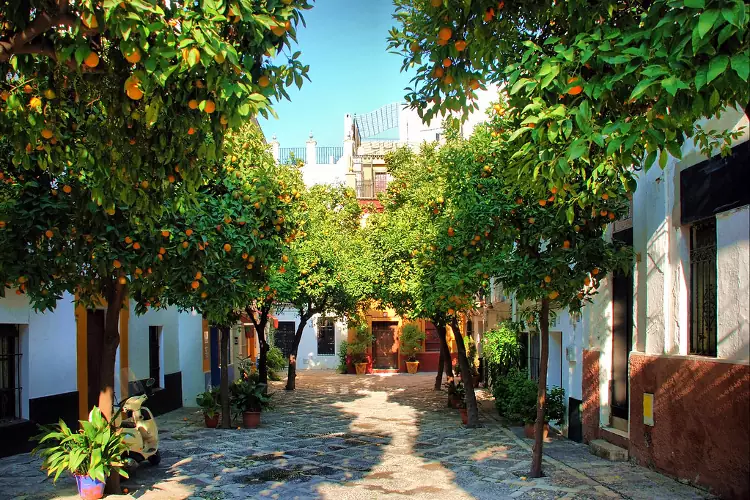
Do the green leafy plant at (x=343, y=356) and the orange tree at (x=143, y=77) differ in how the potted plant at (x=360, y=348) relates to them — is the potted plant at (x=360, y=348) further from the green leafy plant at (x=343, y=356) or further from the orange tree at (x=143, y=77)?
the orange tree at (x=143, y=77)

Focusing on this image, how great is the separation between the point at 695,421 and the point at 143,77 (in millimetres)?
6931

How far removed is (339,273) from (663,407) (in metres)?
14.6

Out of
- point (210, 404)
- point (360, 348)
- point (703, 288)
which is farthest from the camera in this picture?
point (360, 348)

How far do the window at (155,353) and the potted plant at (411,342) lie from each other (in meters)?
17.5

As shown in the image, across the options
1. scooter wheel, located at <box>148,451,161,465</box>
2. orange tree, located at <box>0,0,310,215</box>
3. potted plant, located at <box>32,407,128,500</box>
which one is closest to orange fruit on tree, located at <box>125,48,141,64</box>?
orange tree, located at <box>0,0,310,215</box>

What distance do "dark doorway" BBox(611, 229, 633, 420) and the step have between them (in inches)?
22.6

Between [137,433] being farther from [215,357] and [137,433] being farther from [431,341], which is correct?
[431,341]

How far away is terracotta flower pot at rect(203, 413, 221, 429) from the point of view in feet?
49.7

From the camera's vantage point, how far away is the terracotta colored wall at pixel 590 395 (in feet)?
38.0

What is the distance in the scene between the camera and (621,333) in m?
11.3

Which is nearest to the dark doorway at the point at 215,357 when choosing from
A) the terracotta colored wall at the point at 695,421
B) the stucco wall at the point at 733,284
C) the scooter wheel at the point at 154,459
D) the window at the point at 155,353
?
the window at the point at 155,353

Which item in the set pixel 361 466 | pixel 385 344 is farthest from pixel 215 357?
pixel 385 344

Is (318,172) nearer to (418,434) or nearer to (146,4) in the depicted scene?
(418,434)

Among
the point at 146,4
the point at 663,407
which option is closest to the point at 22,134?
the point at 146,4
